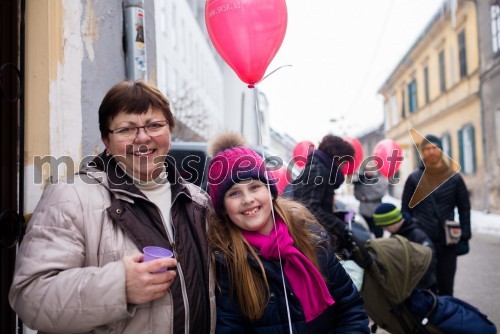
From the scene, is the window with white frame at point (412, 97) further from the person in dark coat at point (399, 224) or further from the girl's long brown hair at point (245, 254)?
the girl's long brown hair at point (245, 254)

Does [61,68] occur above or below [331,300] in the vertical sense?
above

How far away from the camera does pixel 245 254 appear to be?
183cm

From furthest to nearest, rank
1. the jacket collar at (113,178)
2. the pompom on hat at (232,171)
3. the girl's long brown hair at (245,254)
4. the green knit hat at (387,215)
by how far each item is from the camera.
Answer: the green knit hat at (387,215) → the pompom on hat at (232,171) → the girl's long brown hair at (245,254) → the jacket collar at (113,178)

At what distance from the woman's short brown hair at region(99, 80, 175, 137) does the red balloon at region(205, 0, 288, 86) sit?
1.26m

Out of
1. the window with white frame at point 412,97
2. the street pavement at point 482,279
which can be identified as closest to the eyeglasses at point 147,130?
the street pavement at point 482,279

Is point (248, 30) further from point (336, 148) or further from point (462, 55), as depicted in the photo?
point (462, 55)

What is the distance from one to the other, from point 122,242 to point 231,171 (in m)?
0.63

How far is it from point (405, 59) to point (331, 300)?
70.4ft

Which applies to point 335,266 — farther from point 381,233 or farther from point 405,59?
point 405,59

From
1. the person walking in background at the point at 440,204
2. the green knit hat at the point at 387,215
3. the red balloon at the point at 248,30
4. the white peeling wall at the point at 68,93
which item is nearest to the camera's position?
the white peeling wall at the point at 68,93

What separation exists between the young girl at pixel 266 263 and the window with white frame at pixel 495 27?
12.6 m

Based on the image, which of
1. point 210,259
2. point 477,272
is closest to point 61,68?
point 210,259

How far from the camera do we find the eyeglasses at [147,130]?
167cm

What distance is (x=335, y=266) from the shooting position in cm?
201
